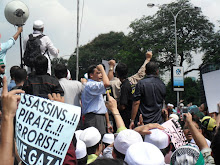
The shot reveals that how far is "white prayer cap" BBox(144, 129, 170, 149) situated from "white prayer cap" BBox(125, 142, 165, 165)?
1024mm

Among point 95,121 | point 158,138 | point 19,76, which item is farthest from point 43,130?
point 95,121

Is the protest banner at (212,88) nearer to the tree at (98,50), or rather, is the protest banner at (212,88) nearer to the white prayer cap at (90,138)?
the white prayer cap at (90,138)

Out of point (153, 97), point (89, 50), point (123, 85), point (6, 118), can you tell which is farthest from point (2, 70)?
point (89, 50)

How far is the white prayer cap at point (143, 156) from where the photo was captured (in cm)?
233

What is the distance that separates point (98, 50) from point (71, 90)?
6242cm

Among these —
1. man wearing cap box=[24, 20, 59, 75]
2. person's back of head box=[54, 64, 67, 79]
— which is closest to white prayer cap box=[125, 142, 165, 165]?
person's back of head box=[54, 64, 67, 79]

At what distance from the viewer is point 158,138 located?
3.51 meters

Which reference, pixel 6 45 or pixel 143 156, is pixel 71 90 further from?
pixel 143 156

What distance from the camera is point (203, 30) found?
39.7 meters

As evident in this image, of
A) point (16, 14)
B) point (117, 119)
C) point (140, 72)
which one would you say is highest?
point (16, 14)

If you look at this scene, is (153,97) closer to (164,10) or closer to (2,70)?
(2,70)

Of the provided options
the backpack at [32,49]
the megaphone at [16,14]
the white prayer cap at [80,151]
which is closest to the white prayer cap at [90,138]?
the white prayer cap at [80,151]

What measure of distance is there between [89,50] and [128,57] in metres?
27.8

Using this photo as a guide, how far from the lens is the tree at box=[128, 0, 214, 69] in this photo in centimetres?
3925
